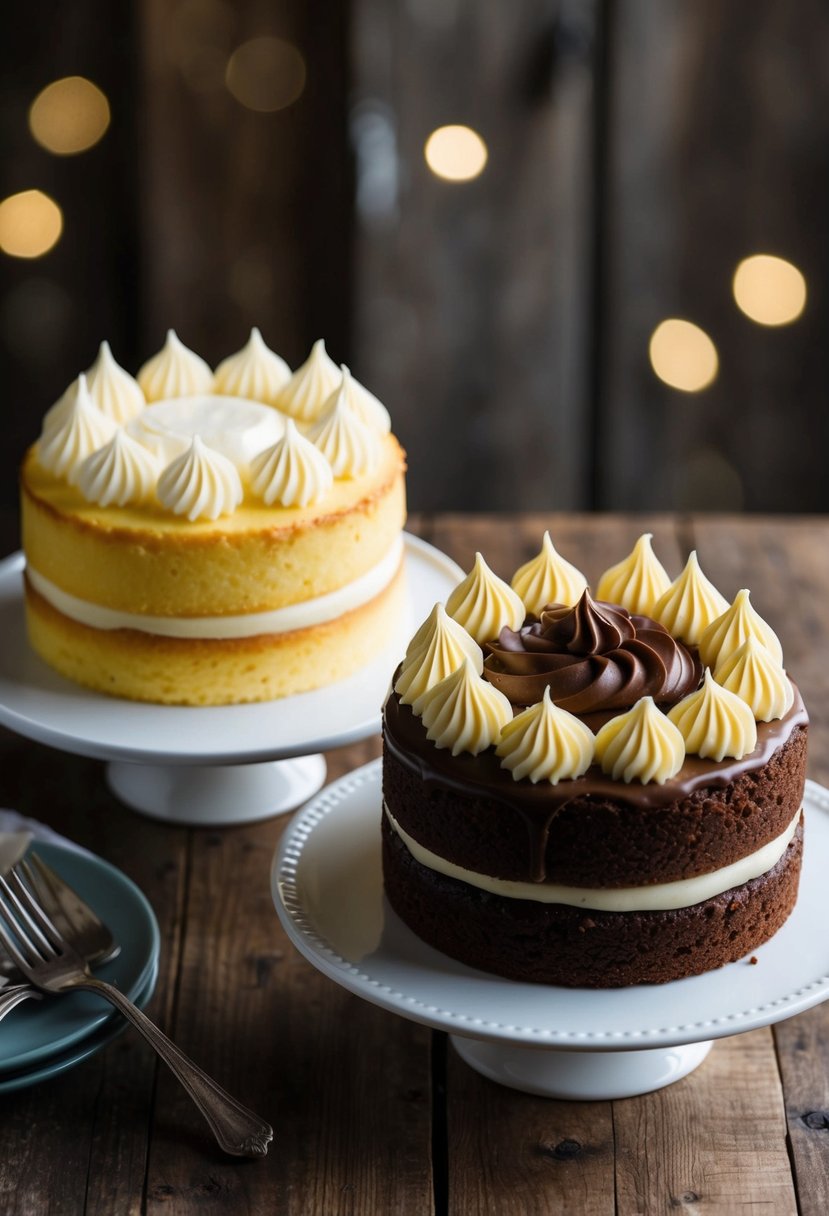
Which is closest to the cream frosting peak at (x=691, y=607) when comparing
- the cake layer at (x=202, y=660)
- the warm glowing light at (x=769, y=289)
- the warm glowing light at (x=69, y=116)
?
the cake layer at (x=202, y=660)

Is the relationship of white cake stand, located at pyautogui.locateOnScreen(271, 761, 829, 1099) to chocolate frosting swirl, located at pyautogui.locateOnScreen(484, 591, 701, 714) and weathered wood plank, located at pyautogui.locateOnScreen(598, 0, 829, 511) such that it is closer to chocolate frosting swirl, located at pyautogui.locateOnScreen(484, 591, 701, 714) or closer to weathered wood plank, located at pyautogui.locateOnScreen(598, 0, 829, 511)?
chocolate frosting swirl, located at pyautogui.locateOnScreen(484, 591, 701, 714)

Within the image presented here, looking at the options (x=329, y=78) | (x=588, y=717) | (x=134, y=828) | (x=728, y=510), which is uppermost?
(x=329, y=78)

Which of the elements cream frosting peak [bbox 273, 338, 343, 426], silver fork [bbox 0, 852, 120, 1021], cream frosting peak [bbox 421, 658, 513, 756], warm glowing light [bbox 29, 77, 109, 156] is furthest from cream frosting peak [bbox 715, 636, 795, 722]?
warm glowing light [bbox 29, 77, 109, 156]

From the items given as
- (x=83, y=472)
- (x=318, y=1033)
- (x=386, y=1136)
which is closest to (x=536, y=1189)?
(x=386, y=1136)

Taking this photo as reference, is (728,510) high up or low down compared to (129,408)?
down

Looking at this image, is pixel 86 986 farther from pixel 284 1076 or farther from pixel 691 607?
pixel 691 607

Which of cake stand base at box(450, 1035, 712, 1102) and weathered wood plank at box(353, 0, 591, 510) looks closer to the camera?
cake stand base at box(450, 1035, 712, 1102)

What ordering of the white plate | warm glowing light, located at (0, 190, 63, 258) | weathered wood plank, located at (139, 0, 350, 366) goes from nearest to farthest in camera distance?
the white plate → weathered wood plank, located at (139, 0, 350, 366) → warm glowing light, located at (0, 190, 63, 258)

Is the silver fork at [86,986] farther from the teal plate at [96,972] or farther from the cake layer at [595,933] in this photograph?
the cake layer at [595,933]

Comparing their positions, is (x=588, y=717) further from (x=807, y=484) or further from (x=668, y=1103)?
(x=807, y=484)
